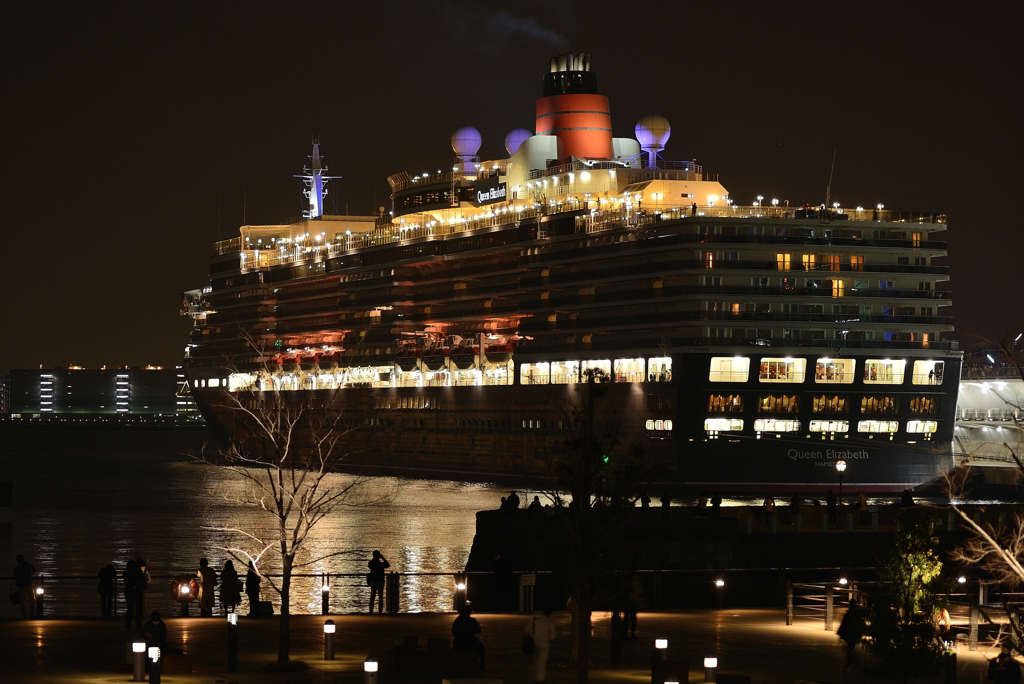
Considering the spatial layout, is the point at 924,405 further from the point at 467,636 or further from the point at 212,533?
the point at 467,636

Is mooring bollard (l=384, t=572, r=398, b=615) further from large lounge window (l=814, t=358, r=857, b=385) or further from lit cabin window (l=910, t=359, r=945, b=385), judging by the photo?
lit cabin window (l=910, t=359, r=945, b=385)

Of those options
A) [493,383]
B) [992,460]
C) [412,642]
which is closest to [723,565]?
[412,642]

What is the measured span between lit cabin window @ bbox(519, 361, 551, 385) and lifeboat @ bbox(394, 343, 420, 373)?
11199 mm

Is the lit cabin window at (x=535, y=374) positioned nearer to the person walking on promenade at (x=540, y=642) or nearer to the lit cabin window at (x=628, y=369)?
the lit cabin window at (x=628, y=369)

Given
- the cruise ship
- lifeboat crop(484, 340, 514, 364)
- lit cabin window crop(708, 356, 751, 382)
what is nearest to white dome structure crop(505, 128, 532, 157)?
the cruise ship

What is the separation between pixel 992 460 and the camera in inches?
3017

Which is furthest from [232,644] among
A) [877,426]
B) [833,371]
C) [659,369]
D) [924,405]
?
[924,405]

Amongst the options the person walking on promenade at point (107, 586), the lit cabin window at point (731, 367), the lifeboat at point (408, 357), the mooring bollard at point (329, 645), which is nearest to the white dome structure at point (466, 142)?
the lifeboat at point (408, 357)

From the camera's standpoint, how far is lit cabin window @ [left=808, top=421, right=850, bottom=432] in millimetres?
71062

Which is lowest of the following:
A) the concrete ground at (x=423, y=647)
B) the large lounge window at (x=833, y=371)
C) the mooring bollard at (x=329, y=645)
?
the concrete ground at (x=423, y=647)

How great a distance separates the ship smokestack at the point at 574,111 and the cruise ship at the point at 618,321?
13 cm

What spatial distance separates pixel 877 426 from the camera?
71.8 metres

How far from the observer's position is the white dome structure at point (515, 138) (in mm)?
97000

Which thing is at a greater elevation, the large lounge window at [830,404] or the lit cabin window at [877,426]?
the large lounge window at [830,404]
